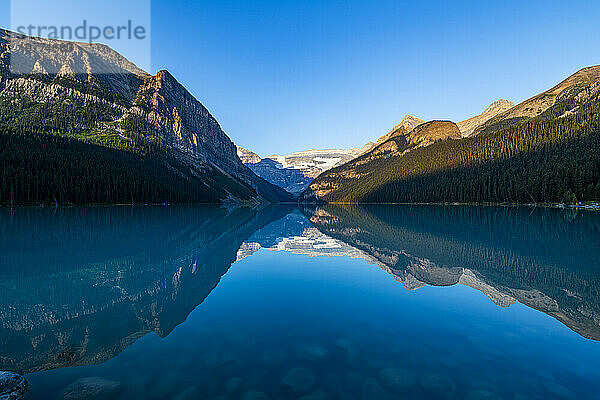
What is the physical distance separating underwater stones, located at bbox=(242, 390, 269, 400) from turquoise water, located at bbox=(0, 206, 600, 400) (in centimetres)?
2

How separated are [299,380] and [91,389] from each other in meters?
4.85

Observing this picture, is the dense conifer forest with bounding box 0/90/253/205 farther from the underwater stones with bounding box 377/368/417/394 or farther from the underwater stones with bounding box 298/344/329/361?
the underwater stones with bounding box 377/368/417/394

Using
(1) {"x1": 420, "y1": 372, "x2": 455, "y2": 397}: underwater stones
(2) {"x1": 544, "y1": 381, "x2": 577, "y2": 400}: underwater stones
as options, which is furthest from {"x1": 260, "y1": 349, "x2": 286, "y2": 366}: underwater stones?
(2) {"x1": 544, "y1": 381, "x2": 577, "y2": 400}: underwater stones

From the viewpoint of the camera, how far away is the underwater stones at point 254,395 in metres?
6.02

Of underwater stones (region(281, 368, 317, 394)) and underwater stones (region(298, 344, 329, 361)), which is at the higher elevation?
underwater stones (region(281, 368, 317, 394))

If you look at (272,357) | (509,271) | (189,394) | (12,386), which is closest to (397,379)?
(272,357)

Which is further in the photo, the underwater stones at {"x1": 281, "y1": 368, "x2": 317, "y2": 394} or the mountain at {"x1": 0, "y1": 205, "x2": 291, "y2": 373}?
the mountain at {"x1": 0, "y1": 205, "x2": 291, "y2": 373}

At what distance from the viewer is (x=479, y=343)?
8859 mm

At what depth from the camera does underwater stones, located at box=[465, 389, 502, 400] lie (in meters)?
6.04

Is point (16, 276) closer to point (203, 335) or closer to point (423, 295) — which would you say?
point (203, 335)

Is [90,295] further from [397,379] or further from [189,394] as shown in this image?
[397,379]

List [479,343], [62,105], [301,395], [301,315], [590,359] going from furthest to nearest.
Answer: [62,105] → [301,315] → [479,343] → [590,359] → [301,395]

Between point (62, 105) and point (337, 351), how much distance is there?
265 metres

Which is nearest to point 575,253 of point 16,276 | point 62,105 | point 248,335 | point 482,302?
point 482,302
